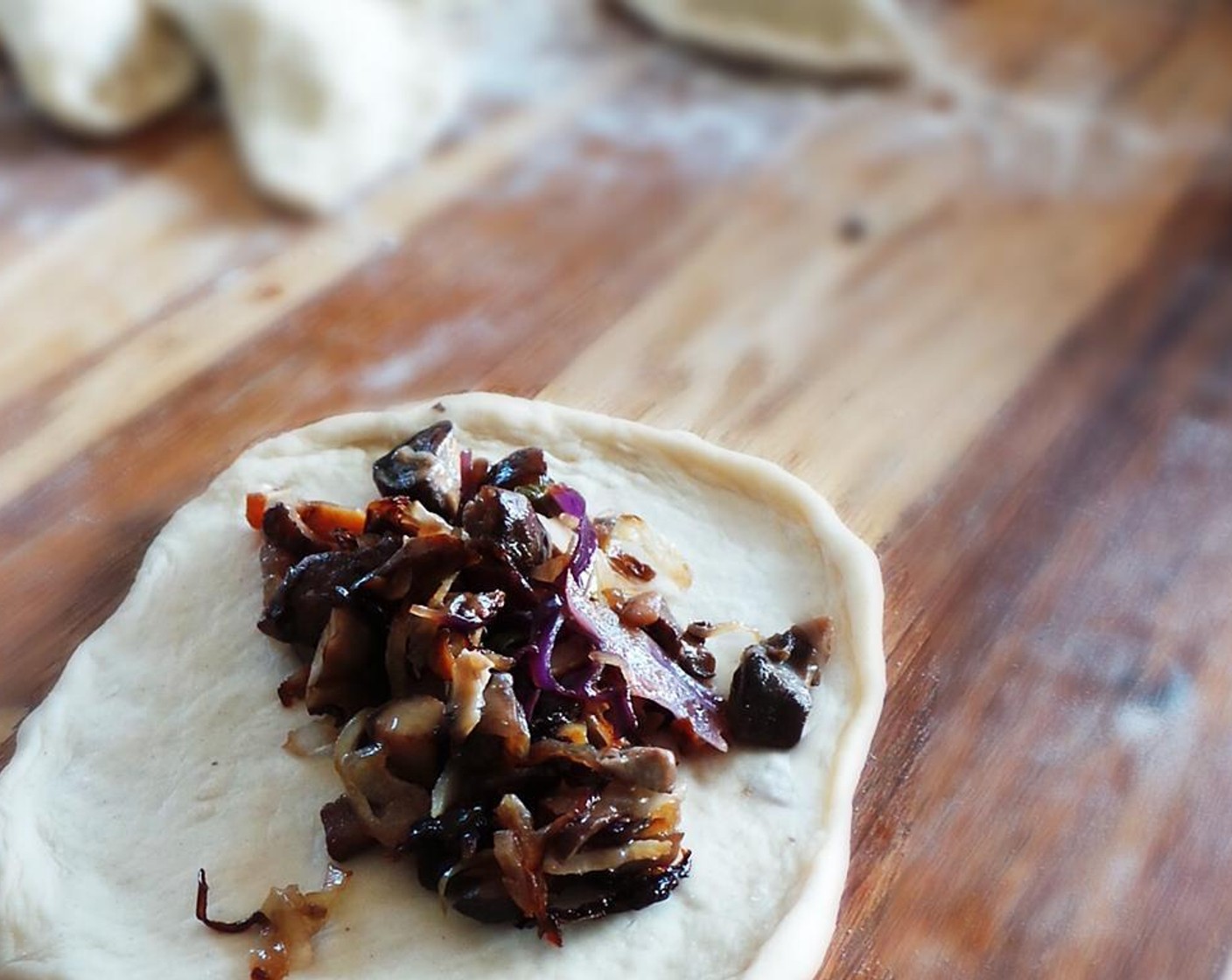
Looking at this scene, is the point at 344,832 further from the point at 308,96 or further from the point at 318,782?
the point at 308,96

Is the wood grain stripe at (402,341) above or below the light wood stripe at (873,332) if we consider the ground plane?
above

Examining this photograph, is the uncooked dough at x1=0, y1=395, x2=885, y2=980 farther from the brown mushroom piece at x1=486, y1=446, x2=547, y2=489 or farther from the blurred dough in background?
the blurred dough in background

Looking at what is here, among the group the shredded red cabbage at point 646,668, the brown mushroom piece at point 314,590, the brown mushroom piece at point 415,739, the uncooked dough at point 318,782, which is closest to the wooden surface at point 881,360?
the uncooked dough at point 318,782

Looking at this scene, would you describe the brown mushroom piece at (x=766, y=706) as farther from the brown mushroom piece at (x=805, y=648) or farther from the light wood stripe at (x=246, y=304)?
the light wood stripe at (x=246, y=304)

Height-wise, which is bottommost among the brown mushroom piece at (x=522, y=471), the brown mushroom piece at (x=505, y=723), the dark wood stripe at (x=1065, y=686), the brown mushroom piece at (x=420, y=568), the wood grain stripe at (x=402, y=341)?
the dark wood stripe at (x=1065, y=686)

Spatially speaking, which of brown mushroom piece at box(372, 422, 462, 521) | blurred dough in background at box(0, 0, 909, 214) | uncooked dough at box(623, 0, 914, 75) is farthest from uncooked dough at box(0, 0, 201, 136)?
brown mushroom piece at box(372, 422, 462, 521)

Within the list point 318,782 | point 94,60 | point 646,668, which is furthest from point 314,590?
point 94,60
